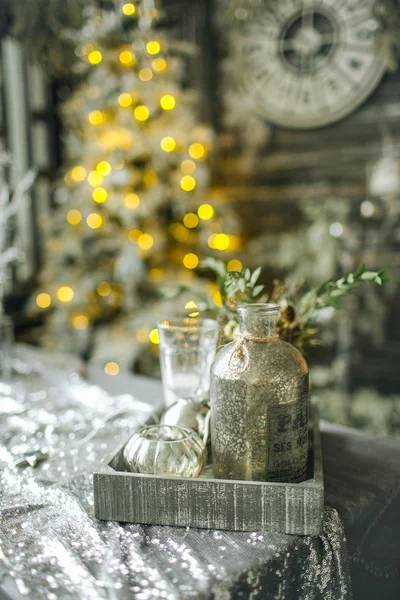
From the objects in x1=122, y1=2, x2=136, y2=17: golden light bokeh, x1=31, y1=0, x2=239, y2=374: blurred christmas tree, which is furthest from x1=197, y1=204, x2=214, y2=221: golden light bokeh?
x1=122, y1=2, x2=136, y2=17: golden light bokeh

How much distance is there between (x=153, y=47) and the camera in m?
2.88

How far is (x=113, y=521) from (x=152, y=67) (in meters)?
2.63

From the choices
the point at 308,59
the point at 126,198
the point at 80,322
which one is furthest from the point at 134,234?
the point at 308,59

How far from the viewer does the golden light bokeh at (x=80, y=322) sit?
9.91 feet

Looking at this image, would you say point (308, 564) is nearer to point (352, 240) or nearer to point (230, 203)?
point (352, 240)

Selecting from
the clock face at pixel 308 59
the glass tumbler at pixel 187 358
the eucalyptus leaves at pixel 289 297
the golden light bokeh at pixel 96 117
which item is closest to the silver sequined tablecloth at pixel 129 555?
the glass tumbler at pixel 187 358

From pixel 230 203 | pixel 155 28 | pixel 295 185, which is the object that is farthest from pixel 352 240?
pixel 155 28

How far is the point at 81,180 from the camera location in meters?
3.03

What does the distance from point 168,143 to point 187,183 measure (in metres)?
0.23

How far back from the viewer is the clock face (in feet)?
9.36

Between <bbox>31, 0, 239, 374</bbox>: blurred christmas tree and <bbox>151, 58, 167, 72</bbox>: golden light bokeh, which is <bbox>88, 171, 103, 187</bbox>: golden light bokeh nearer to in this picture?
<bbox>31, 0, 239, 374</bbox>: blurred christmas tree

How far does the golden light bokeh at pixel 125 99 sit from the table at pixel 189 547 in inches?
86.5

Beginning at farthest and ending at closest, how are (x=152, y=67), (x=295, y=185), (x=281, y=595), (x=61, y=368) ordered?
(x=295, y=185) → (x=152, y=67) → (x=61, y=368) → (x=281, y=595)

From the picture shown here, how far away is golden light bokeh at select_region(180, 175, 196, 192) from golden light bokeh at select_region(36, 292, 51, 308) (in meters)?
1.01
